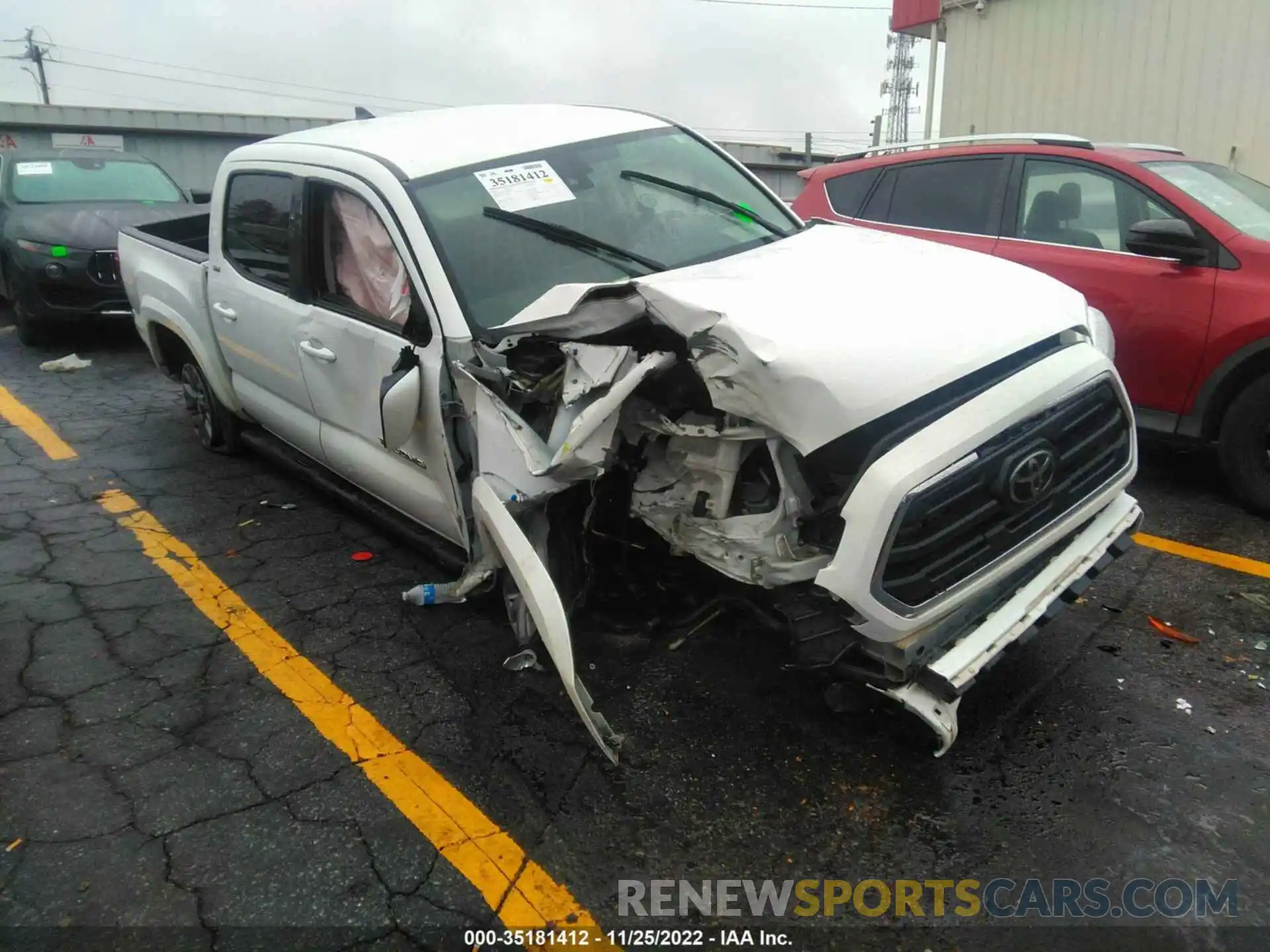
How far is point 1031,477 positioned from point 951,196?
357 centimetres

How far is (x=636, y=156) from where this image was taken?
13.0 ft

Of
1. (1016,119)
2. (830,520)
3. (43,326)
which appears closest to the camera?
(830,520)

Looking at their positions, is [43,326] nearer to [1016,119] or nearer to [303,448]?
[303,448]

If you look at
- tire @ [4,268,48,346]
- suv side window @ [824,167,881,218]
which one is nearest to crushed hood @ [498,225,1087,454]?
suv side window @ [824,167,881,218]

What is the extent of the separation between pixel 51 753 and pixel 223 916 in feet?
3.54

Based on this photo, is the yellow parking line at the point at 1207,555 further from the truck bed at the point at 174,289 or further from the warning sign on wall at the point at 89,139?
the warning sign on wall at the point at 89,139

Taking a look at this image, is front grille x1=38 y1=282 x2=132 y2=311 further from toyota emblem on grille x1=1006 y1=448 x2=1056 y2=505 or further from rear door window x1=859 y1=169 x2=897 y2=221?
toyota emblem on grille x1=1006 y1=448 x2=1056 y2=505

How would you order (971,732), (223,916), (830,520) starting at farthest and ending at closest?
(971,732) → (830,520) → (223,916)

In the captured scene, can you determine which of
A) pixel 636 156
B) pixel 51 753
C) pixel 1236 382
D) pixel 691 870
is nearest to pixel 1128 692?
pixel 691 870

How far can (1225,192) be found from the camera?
193 inches

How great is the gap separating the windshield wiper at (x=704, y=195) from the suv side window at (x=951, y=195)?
207 cm

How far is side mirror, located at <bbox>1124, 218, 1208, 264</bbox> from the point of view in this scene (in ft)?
14.4

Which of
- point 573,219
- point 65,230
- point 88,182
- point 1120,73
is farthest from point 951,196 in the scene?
point 88,182

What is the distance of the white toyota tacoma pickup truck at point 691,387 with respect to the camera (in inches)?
95.9
